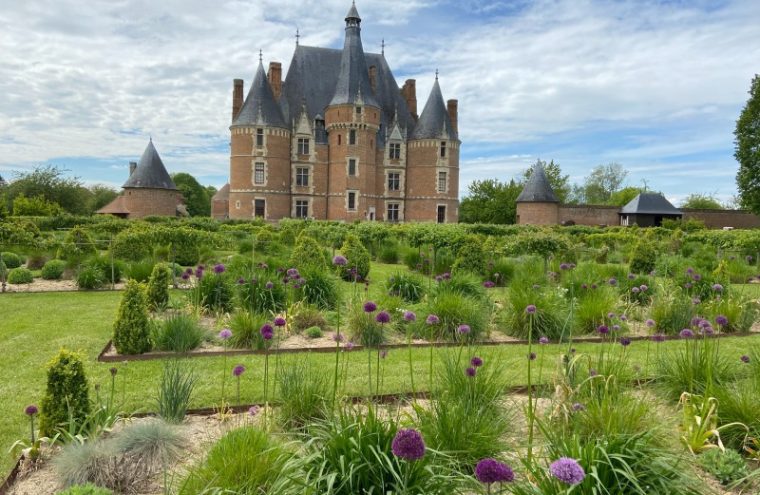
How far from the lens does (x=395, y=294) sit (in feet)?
28.6

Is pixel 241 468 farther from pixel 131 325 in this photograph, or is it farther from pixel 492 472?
pixel 131 325

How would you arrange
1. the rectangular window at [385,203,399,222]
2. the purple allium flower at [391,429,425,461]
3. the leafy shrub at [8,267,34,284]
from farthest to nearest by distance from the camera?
the rectangular window at [385,203,399,222]
the leafy shrub at [8,267,34,284]
the purple allium flower at [391,429,425,461]

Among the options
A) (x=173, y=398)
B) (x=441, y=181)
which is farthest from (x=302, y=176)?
(x=173, y=398)

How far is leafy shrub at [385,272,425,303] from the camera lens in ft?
28.6

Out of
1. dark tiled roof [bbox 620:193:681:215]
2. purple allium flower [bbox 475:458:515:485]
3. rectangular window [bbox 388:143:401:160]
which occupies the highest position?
rectangular window [bbox 388:143:401:160]

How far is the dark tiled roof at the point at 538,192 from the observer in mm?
37312

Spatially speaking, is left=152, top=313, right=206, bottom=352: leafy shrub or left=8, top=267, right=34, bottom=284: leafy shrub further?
left=8, top=267, right=34, bottom=284: leafy shrub

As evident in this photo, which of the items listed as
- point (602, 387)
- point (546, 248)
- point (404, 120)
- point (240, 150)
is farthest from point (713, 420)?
point (404, 120)

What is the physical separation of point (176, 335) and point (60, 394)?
2.48 meters

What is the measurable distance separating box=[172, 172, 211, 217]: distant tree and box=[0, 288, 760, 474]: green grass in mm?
60767

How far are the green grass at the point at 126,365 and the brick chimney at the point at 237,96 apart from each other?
30.9 meters

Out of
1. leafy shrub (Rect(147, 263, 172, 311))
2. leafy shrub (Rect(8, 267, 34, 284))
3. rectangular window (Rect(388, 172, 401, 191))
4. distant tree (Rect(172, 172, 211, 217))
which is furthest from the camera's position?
distant tree (Rect(172, 172, 211, 217))

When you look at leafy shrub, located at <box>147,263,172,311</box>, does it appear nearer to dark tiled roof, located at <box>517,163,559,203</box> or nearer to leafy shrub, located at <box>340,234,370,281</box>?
leafy shrub, located at <box>340,234,370,281</box>

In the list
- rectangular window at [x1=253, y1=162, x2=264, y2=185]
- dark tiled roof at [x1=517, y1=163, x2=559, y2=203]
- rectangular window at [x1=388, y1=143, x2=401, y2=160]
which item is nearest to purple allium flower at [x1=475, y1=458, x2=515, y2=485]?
rectangular window at [x1=253, y1=162, x2=264, y2=185]
